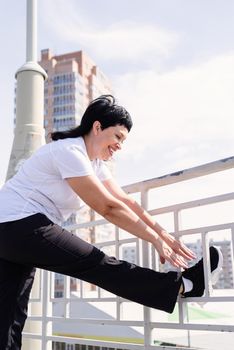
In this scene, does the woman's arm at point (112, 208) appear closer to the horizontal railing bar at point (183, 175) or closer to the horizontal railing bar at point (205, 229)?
the horizontal railing bar at point (205, 229)

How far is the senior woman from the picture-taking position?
1.95m

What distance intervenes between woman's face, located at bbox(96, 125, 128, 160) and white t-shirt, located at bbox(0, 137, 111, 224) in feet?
0.33

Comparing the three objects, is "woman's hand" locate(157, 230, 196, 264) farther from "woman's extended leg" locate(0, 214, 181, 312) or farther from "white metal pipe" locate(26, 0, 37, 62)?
"white metal pipe" locate(26, 0, 37, 62)

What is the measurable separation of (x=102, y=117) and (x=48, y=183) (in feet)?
1.44

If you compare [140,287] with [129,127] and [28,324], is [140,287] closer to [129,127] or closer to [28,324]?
[129,127]

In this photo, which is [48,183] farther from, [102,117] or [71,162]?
[102,117]

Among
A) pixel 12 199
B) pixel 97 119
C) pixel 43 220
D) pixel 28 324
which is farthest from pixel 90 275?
pixel 28 324

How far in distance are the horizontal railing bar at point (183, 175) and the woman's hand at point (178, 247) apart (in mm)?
337

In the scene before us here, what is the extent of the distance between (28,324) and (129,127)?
6.92 feet

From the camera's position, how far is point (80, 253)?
2.01m

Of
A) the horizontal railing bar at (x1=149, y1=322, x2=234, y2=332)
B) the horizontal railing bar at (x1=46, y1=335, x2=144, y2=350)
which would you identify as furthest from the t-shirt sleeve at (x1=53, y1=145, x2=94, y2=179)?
the horizontal railing bar at (x1=46, y1=335, x2=144, y2=350)

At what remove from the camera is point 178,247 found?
2.21m

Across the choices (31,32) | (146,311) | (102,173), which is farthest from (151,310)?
(31,32)

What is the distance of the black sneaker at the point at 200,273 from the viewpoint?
2.21 metres
